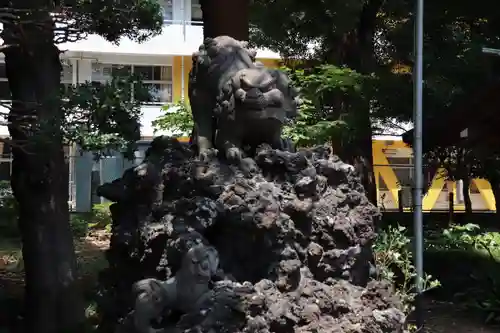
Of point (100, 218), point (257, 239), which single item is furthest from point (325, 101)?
point (100, 218)

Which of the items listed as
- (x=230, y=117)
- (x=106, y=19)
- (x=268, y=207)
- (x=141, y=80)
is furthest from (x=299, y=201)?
(x=106, y=19)

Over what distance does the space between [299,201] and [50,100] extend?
2123 millimetres

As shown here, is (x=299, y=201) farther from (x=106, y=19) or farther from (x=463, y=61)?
(x=463, y=61)

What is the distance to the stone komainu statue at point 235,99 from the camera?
12.5 feet

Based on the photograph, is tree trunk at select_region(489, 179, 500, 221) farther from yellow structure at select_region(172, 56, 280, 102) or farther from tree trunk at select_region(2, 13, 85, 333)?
tree trunk at select_region(2, 13, 85, 333)

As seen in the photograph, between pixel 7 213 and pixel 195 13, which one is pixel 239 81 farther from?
pixel 195 13

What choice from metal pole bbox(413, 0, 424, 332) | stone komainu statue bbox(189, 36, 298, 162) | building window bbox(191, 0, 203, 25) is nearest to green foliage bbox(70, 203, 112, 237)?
building window bbox(191, 0, 203, 25)

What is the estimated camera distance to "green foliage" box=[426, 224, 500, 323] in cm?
787

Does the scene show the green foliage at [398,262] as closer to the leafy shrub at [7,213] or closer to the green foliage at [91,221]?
the leafy shrub at [7,213]

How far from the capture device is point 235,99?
3852 mm

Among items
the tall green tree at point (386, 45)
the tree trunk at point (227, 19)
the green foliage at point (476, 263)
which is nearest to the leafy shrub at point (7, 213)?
the tall green tree at point (386, 45)

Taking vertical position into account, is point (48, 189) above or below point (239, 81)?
below

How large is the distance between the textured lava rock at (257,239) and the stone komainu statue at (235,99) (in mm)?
118

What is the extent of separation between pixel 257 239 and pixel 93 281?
5.32m
